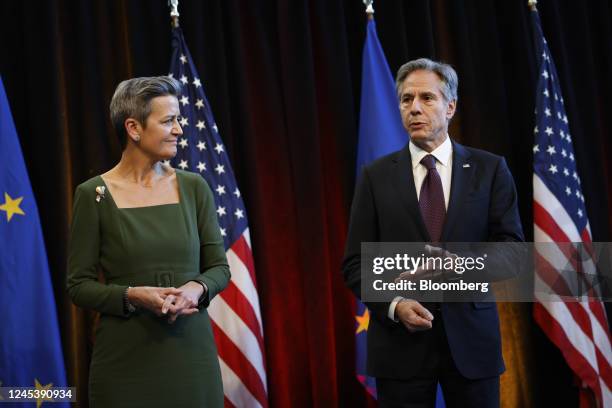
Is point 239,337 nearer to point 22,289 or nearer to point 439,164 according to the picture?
point 22,289

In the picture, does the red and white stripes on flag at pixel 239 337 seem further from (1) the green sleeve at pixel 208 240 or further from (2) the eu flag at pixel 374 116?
(1) the green sleeve at pixel 208 240

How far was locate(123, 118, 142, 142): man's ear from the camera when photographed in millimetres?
2213

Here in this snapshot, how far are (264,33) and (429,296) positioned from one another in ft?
7.56

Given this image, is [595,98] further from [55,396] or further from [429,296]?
[55,396]

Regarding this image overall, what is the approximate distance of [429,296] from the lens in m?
2.23

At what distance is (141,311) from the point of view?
2.10m

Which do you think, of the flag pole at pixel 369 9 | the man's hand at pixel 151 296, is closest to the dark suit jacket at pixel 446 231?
the man's hand at pixel 151 296

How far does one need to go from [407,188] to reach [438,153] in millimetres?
187

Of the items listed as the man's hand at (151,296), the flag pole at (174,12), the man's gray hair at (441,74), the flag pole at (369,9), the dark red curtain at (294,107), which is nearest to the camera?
the man's hand at (151,296)

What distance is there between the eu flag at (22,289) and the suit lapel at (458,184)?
6.34 ft

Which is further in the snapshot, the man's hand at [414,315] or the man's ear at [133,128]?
the man's ear at [133,128]

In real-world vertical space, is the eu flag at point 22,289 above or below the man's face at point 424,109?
below

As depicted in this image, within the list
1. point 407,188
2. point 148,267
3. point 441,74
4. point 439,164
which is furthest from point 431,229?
point 148,267

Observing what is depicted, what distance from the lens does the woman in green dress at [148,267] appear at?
206 centimetres
